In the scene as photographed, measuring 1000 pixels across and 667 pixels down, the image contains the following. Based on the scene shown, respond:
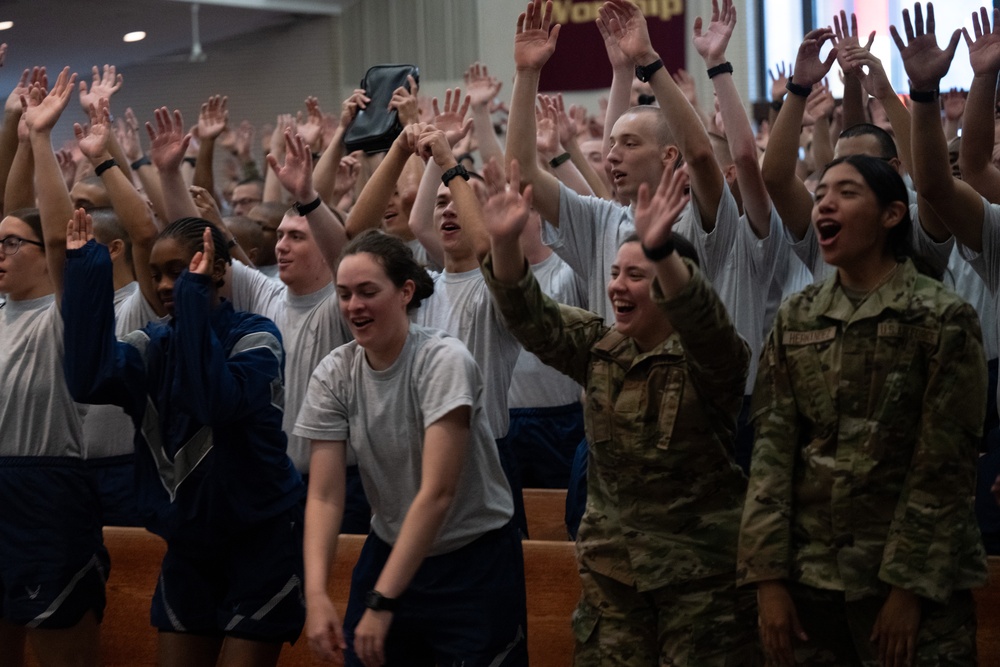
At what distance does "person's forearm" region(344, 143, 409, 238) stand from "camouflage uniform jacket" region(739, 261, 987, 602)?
1.51 metres

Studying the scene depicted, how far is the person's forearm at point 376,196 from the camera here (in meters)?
3.57

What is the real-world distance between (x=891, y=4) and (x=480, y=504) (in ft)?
21.1

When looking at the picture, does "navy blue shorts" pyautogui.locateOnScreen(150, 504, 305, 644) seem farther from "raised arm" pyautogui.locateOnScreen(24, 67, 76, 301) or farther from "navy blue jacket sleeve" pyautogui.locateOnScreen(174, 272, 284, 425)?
"raised arm" pyautogui.locateOnScreen(24, 67, 76, 301)

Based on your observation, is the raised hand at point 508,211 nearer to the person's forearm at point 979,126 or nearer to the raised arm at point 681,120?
the raised arm at point 681,120

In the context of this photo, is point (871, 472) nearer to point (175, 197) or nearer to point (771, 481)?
point (771, 481)

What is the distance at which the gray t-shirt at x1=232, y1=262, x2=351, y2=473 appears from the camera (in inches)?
139

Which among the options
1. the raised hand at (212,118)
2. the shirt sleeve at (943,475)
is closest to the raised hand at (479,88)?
the raised hand at (212,118)

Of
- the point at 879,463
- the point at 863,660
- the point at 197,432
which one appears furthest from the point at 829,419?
the point at 197,432

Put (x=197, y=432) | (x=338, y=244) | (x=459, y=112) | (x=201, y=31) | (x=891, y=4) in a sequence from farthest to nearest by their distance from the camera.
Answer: (x=201, y=31) < (x=891, y=4) < (x=459, y=112) < (x=338, y=244) < (x=197, y=432)

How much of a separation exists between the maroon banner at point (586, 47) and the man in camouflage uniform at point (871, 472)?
6.47 m

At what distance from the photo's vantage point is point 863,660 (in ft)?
7.54

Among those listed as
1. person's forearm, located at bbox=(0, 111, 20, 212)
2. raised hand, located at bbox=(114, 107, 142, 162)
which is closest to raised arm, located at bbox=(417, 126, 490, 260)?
person's forearm, located at bbox=(0, 111, 20, 212)

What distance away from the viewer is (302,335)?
11.8 ft

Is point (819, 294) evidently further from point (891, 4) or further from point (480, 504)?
point (891, 4)
